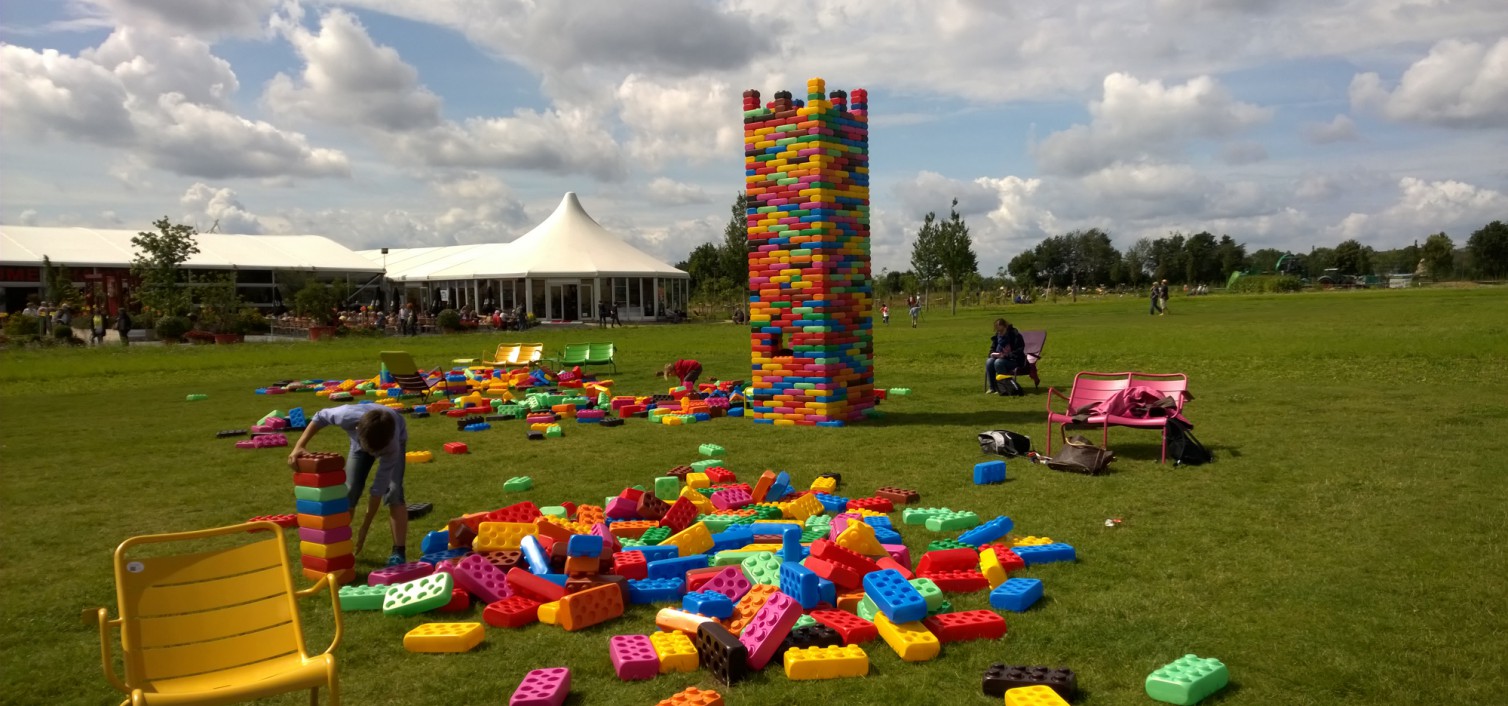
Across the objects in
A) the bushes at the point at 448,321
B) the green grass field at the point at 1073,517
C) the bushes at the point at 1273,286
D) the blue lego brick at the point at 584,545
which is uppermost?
the bushes at the point at 1273,286

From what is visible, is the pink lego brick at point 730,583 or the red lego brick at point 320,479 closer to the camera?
the pink lego brick at point 730,583

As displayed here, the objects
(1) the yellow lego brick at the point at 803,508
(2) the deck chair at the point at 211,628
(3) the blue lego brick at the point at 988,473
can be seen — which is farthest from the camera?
(3) the blue lego brick at the point at 988,473

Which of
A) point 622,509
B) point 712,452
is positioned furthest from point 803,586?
point 712,452

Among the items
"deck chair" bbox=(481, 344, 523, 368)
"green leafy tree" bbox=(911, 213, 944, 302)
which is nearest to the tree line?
"green leafy tree" bbox=(911, 213, 944, 302)

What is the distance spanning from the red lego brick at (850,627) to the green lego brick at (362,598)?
2.93 m

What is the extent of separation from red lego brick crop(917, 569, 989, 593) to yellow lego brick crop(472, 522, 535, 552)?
3117 mm

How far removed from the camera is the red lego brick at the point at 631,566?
6.43 meters

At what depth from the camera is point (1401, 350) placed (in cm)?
2144

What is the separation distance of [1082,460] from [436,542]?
6.68m

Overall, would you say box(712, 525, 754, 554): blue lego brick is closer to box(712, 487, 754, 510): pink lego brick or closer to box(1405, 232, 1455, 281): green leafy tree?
box(712, 487, 754, 510): pink lego brick

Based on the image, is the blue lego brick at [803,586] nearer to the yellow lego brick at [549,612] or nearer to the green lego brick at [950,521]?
the yellow lego brick at [549,612]

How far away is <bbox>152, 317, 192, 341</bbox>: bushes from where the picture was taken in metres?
35.8

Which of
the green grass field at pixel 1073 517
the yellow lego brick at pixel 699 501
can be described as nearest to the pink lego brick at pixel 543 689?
the green grass field at pixel 1073 517

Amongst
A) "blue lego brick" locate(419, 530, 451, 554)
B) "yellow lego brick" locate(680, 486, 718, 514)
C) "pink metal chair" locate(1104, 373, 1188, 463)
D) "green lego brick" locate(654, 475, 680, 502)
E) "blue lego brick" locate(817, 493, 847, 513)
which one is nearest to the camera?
"blue lego brick" locate(419, 530, 451, 554)
